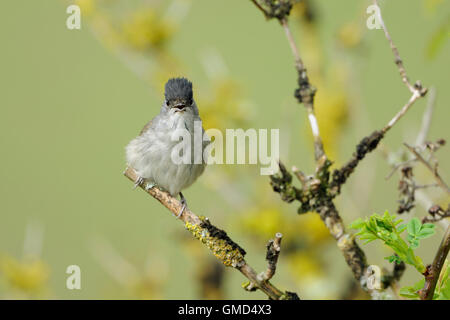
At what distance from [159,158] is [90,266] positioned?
466 cm

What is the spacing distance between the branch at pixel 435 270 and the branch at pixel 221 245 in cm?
37

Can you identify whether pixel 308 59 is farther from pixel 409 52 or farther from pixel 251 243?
pixel 409 52

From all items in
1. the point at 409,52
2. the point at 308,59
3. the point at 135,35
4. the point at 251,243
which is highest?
the point at 409,52

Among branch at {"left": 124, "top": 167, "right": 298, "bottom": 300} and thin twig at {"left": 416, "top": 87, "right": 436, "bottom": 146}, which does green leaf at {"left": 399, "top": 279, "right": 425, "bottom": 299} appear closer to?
branch at {"left": 124, "top": 167, "right": 298, "bottom": 300}

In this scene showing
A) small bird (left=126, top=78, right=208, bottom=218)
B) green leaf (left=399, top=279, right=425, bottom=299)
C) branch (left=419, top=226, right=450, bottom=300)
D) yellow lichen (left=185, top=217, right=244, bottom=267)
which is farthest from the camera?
small bird (left=126, top=78, right=208, bottom=218)

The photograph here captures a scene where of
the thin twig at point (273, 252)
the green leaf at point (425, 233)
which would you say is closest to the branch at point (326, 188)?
the thin twig at point (273, 252)

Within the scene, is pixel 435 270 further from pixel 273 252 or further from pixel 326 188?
pixel 326 188

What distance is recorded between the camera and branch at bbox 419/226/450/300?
120 cm

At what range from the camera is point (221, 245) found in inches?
64.2

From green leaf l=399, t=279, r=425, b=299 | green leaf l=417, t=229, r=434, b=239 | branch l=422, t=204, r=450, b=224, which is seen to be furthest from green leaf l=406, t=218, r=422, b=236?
branch l=422, t=204, r=450, b=224

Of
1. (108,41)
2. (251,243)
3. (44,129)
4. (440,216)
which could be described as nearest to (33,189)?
(44,129)

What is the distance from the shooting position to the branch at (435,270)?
3.94 feet

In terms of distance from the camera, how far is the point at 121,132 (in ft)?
27.7

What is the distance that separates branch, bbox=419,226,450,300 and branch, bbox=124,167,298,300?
368 millimetres
